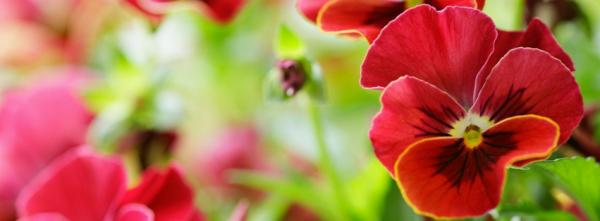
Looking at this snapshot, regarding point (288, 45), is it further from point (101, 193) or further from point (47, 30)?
point (47, 30)

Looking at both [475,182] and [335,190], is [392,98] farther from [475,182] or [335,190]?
[335,190]

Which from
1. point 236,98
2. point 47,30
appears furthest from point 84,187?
point 47,30

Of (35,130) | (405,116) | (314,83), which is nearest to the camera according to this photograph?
(405,116)

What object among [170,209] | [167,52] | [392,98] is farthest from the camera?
[167,52]

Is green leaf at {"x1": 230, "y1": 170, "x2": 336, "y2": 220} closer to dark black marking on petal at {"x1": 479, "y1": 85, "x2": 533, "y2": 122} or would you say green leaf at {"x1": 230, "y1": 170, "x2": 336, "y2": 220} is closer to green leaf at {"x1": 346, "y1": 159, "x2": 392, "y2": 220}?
green leaf at {"x1": 346, "y1": 159, "x2": 392, "y2": 220}

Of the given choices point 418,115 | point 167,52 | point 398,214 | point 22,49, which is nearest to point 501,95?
point 418,115

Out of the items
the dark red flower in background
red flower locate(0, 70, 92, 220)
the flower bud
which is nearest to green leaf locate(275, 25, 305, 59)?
the flower bud
